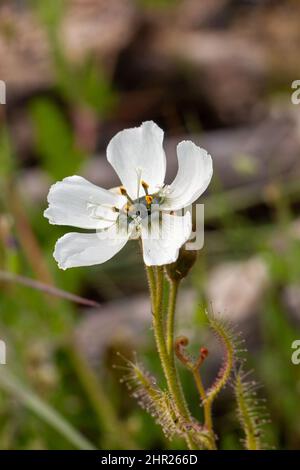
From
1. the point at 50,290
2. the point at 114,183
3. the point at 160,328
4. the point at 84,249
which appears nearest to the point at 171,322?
the point at 160,328

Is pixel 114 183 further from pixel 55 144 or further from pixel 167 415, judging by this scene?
pixel 167 415

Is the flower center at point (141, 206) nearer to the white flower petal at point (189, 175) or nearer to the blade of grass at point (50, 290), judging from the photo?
the white flower petal at point (189, 175)

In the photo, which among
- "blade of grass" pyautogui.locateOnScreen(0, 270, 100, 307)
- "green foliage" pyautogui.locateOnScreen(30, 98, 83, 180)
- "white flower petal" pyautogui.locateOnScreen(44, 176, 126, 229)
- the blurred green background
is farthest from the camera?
"green foliage" pyautogui.locateOnScreen(30, 98, 83, 180)

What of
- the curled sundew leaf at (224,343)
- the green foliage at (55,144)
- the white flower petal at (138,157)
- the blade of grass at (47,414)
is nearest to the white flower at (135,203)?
the white flower petal at (138,157)

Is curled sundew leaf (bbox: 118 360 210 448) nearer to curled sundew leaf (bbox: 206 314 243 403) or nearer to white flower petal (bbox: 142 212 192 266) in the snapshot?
curled sundew leaf (bbox: 206 314 243 403)

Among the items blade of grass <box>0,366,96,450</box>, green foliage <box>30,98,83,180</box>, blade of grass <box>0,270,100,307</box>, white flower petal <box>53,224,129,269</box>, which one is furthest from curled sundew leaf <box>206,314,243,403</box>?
green foliage <box>30,98,83,180</box>
